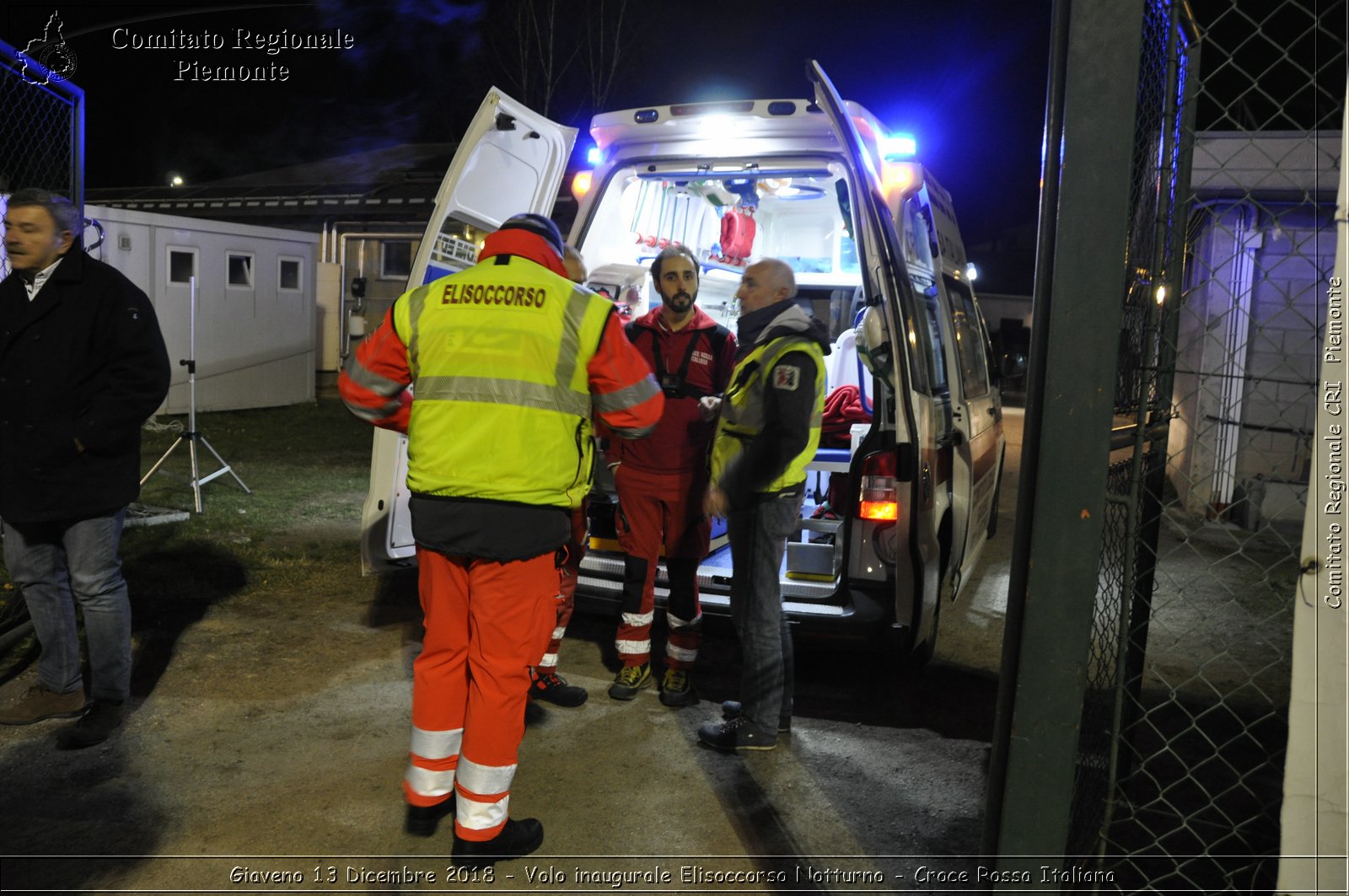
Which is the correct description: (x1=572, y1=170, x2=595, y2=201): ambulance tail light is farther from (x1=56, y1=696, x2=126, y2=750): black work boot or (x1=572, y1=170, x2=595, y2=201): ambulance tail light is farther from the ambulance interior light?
(x1=56, y1=696, x2=126, y2=750): black work boot

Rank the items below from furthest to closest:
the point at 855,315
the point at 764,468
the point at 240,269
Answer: the point at 240,269 < the point at 855,315 < the point at 764,468

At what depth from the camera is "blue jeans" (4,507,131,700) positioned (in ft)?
12.2

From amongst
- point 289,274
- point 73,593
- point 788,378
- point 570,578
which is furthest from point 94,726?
point 289,274

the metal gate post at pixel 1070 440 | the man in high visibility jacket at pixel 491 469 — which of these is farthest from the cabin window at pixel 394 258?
the metal gate post at pixel 1070 440

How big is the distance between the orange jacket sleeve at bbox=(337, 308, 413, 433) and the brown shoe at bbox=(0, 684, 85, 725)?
1.83 meters

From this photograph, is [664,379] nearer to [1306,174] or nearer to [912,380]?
[912,380]

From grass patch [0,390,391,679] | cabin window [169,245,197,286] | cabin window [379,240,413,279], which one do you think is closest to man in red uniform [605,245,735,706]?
grass patch [0,390,391,679]

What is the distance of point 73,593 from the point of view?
12.6 ft

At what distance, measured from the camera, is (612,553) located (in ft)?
15.8

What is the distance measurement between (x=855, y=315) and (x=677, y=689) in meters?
2.82

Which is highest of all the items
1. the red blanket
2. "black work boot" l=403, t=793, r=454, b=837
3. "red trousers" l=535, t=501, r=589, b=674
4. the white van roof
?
the white van roof

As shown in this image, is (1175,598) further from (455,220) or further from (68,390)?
(68,390)

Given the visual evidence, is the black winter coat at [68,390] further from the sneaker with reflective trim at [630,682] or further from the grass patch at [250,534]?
the sneaker with reflective trim at [630,682]

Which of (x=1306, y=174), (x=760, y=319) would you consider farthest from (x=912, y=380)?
(x=1306, y=174)
